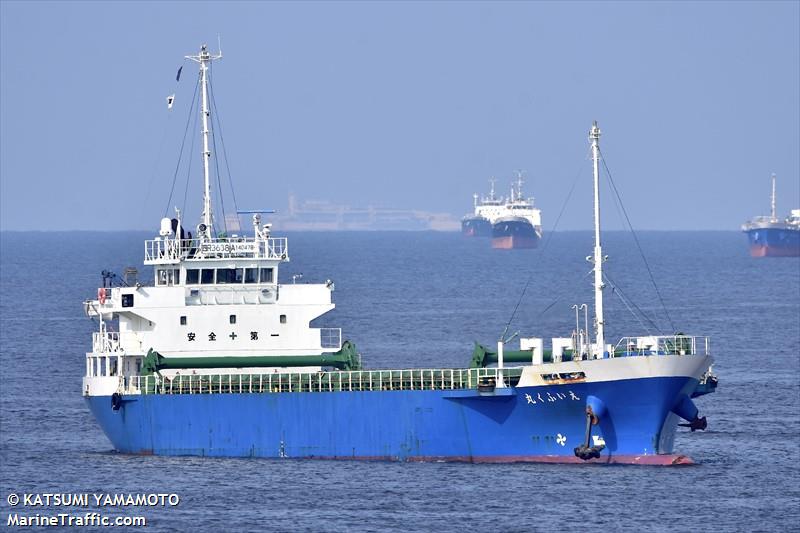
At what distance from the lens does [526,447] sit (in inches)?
2014

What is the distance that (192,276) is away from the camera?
56750 millimetres

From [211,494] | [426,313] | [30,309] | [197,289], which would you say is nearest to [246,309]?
[197,289]

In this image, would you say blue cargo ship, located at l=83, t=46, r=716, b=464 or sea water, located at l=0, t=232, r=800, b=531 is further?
blue cargo ship, located at l=83, t=46, r=716, b=464

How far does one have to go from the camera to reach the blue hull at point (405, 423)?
1970 inches

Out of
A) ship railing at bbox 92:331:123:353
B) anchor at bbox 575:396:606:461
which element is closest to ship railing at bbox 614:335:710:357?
anchor at bbox 575:396:606:461

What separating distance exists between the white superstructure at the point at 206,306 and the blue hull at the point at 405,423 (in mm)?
2308

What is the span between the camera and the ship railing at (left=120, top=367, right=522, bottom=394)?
5188cm

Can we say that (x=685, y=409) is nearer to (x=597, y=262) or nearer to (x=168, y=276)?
(x=597, y=262)

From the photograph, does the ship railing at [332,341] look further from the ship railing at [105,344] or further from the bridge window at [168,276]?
the ship railing at [105,344]

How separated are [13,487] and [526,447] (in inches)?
571

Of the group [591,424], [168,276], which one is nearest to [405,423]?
[591,424]

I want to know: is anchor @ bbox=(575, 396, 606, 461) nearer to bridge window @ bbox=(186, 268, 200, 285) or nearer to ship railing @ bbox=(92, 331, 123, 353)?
bridge window @ bbox=(186, 268, 200, 285)

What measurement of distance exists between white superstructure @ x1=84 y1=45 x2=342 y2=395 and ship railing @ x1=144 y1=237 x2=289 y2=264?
0.03 metres

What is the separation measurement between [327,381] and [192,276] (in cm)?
640
